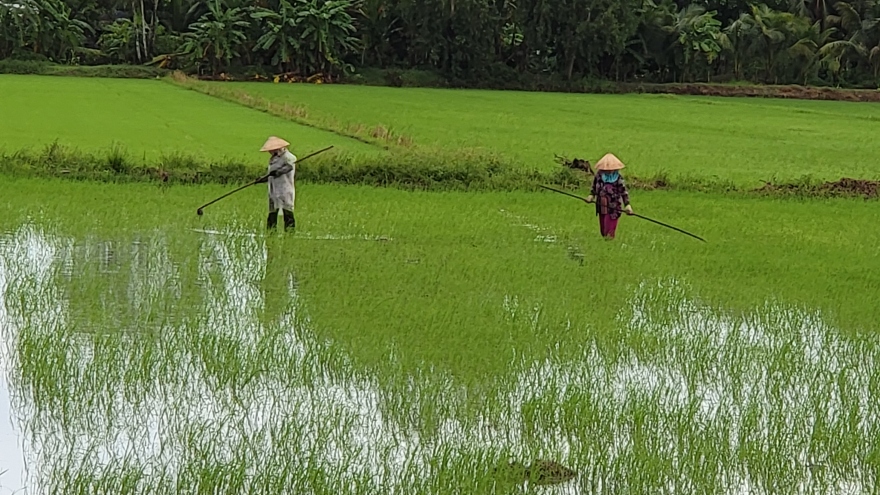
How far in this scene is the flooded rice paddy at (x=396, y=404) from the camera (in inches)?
139

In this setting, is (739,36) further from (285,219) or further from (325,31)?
(285,219)

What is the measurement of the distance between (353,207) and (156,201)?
167 cm

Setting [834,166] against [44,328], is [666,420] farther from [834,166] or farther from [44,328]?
[834,166]

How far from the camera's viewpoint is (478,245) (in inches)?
311

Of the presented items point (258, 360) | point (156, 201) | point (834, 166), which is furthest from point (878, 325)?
point (834, 166)

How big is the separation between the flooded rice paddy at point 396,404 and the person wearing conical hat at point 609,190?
5.28 ft

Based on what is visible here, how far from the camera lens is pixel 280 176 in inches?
297

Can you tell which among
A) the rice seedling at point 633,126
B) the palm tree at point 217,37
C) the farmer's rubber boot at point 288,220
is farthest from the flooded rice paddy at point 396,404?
the palm tree at point 217,37

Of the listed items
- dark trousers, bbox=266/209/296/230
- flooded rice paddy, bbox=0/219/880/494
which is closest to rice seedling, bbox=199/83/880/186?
dark trousers, bbox=266/209/296/230

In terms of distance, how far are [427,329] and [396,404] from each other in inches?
45.5

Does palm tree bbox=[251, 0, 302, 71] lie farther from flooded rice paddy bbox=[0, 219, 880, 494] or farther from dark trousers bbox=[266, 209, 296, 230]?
flooded rice paddy bbox=[0, 219, 880, 494]

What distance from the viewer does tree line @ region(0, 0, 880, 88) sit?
29.5 m

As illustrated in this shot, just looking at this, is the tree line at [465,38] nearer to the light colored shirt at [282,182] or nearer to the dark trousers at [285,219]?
the dark trousers at [285,219]

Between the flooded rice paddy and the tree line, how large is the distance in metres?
24.6
